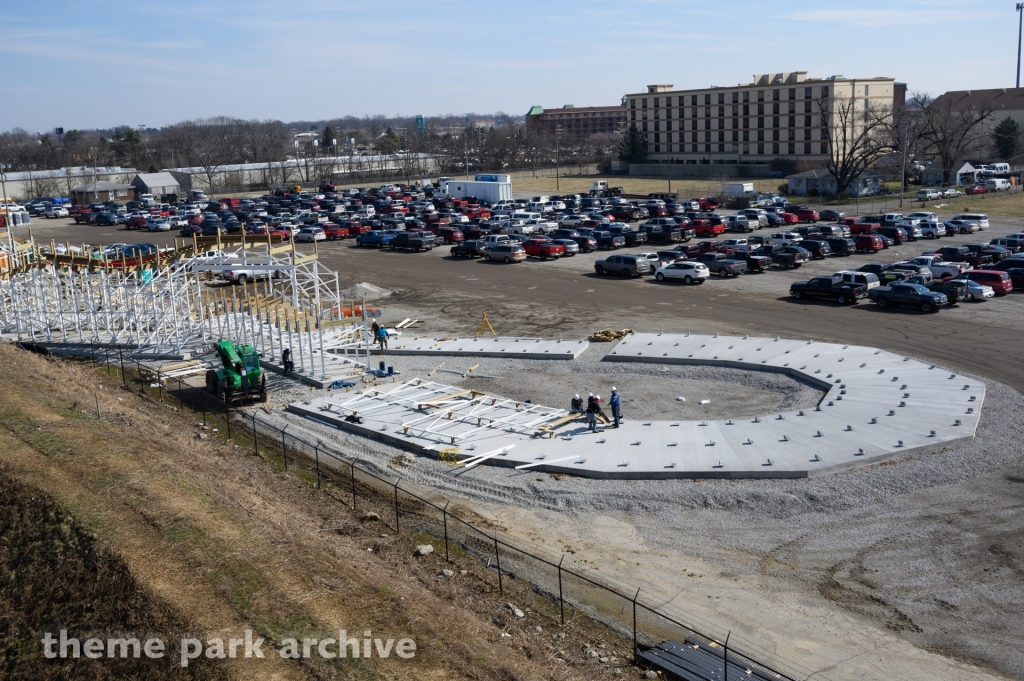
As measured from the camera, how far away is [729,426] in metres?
22.4

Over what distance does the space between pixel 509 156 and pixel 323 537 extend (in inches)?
5437

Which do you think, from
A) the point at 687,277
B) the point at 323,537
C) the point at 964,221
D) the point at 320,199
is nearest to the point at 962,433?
the point at 323,537

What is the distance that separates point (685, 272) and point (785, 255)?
21.2ft

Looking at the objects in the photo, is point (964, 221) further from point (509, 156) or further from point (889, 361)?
point (509, 156)

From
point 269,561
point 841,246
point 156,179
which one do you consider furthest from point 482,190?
point 269,561

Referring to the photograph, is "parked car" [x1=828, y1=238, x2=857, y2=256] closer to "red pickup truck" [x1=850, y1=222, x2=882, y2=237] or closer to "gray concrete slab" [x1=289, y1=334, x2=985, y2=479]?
"red pickup truck" [x1=850, y1=222, x2=882, y2=237]

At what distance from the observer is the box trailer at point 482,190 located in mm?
86775

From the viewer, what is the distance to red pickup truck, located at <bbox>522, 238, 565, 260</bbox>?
176ft

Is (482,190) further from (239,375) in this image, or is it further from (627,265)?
(239,375)

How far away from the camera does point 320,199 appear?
9488cm

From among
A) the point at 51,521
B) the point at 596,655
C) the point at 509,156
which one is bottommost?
the point at 596,655

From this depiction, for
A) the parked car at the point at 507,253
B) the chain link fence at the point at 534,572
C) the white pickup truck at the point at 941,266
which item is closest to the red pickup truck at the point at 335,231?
the parked car at the point at 507,253

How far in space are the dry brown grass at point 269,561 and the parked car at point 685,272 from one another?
26.6 m

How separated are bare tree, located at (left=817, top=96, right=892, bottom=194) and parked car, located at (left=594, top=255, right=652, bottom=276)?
40.8 metres
